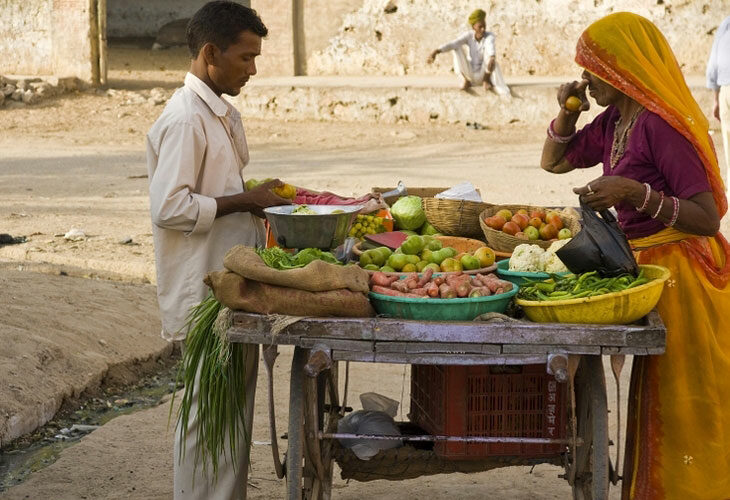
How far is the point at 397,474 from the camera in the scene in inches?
141

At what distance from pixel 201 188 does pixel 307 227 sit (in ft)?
1.30

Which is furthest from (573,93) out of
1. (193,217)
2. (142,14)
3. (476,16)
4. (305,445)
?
(142,14)

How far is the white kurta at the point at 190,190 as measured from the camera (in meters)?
3.52

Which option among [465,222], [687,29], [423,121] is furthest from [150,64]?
[465,222]

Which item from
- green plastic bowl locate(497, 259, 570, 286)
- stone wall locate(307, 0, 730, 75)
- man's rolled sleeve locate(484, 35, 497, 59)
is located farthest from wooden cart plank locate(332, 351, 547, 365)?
stone wall locate(307, 0, 730, 75)

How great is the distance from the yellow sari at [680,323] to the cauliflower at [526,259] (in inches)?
12.5

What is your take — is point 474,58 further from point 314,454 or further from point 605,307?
point 605,307

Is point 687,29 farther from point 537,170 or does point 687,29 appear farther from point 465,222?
point 465,222

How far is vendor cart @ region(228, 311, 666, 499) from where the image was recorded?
297 centimetres

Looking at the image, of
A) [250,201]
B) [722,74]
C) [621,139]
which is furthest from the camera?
[722,74]

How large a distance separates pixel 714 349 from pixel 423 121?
494 inches

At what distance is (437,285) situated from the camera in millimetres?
3146

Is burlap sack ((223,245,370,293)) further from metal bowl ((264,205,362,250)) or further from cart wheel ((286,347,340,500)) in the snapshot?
metal bowl ((264,205,362,250))

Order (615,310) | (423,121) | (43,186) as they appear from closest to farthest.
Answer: (615,310) → (43,186) → (423,121)
